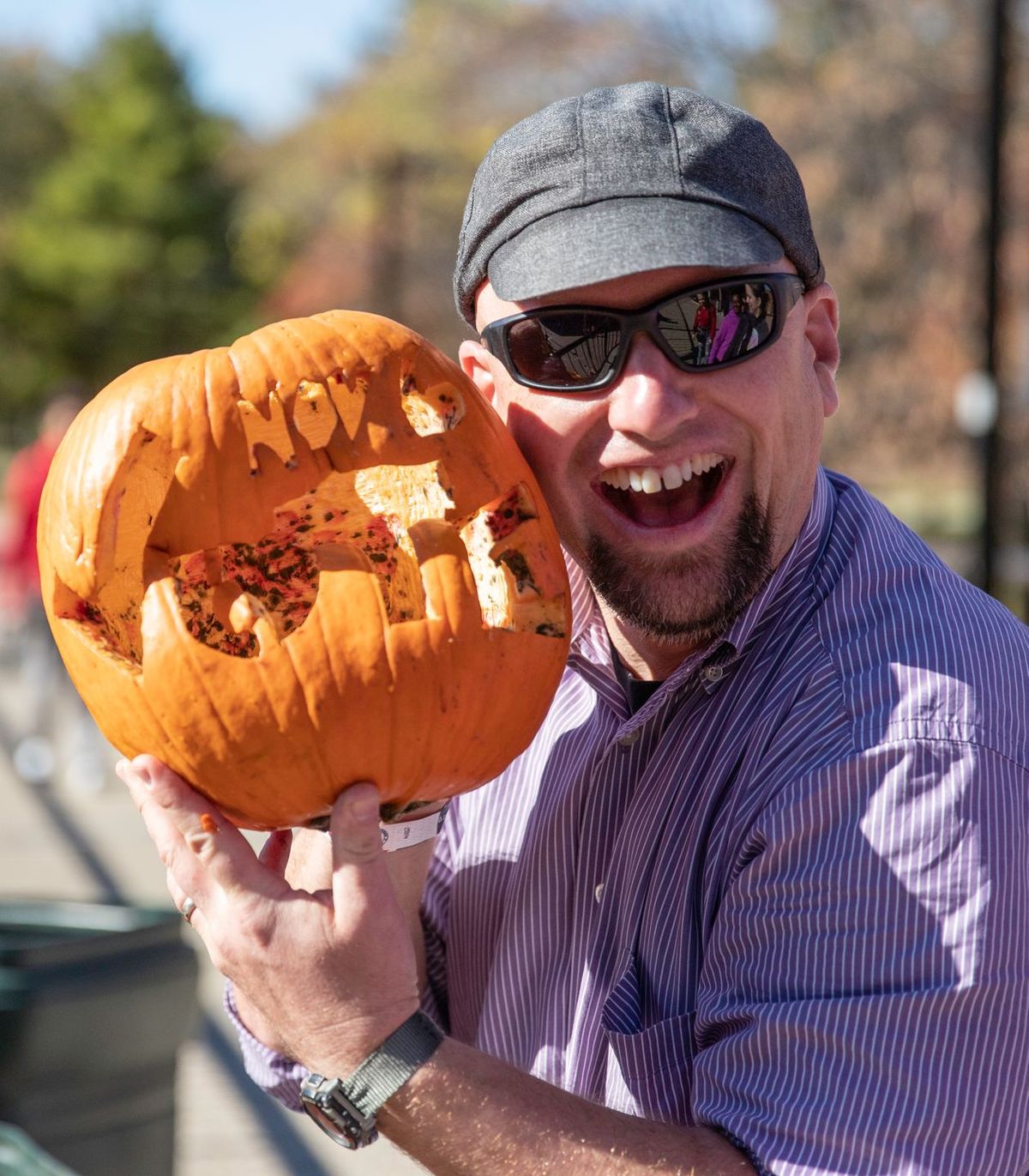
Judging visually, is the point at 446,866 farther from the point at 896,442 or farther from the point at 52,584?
the point at 896,442

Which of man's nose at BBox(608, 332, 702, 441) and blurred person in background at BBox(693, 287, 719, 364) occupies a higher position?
blurred person in background at BBox(693, 287, 719, 364)

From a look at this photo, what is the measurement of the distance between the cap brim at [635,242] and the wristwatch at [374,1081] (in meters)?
0.98

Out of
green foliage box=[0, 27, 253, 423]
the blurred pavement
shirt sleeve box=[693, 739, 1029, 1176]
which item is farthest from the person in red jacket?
green foliage box=[0, 27, 253, 423]

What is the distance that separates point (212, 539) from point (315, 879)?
1.82 ft

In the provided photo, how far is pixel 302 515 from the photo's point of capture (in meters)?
1.95

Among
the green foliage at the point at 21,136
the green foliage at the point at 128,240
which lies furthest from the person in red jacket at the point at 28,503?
the green foliage at the point at 21,136

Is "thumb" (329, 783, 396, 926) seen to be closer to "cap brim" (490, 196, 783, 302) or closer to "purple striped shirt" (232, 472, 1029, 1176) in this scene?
"purple striped shirt" (232, 472, 1029, 1176)

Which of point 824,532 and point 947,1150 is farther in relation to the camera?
point 824,532

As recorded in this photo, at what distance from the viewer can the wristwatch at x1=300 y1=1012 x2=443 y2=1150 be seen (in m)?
1.72

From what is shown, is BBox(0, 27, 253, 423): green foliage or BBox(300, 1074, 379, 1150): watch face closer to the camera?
BBox(300, 1074, 379, 1150): watch face

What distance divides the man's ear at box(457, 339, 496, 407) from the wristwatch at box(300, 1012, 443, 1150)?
3.15 ft

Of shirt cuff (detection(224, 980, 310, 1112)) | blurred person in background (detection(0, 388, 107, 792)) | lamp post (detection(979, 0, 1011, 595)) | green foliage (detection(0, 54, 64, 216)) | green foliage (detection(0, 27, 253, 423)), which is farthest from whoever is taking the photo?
green foliage (detection(0, 54, 64, 216))

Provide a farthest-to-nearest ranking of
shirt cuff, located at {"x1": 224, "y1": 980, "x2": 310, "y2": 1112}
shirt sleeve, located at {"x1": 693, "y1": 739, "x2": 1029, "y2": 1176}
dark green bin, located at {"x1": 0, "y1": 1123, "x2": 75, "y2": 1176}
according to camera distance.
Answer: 1. dark green bin, located at {"x1": 0, "y1": 1123, "x2": 75, "y2": 1176}
2. shirt cuff, located at {"x1": 224, "y1": 980, "x2": 310, "y2": 1112}
3. shirt sleeve, located at {"x1": 693, "y1": 739, "x2": 1029, "y2": 1176}

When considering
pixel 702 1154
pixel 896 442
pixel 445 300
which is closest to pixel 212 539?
pixel 702 1154
